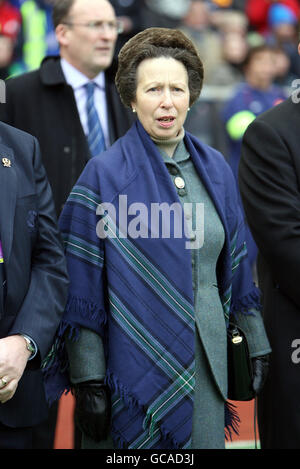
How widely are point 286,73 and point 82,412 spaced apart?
29.4 feet

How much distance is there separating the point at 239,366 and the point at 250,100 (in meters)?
4.87

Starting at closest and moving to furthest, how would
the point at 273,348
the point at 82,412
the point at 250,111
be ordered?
the point at 82,412 < the point at 273,348 < the point at 250,111

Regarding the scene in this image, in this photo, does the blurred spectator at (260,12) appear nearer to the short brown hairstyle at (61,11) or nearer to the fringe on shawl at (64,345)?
the short brown hairstyle at (61,11)

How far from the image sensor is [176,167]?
3.41 m

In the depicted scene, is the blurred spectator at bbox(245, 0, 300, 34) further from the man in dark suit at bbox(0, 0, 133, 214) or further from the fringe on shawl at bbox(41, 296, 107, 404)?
the fringe on shawl at bbox(41, 296, 107, 404)

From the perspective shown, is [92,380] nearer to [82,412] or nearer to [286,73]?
[82,412]

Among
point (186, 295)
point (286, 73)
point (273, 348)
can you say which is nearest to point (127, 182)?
point (186, 295)

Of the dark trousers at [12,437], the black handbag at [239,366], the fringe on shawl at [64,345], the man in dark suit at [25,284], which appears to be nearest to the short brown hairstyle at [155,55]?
the man in dark suit at [25,284]

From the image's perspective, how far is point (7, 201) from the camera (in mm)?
3029

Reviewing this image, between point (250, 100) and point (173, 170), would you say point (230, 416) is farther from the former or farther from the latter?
point (250, 100)

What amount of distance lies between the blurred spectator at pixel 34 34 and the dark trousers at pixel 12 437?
6969mm

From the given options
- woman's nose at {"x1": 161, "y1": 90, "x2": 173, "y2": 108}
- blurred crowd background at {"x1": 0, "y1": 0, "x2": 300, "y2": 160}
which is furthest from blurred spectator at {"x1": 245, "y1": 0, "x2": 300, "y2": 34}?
woman's nose at {"x1": 161, "y1": 90, "x2": 173, "y2": 108}

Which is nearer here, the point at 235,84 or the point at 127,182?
the point at 127,182

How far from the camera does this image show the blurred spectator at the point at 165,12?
1020 centimetres
